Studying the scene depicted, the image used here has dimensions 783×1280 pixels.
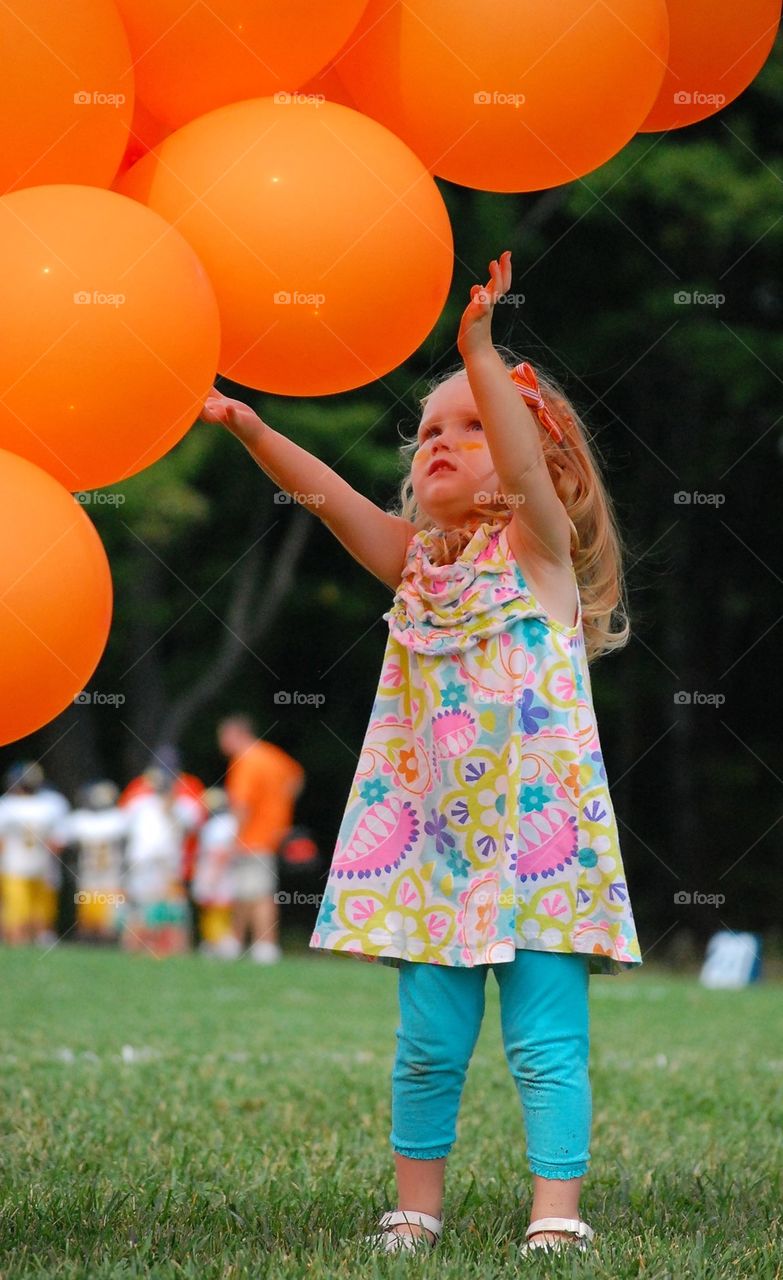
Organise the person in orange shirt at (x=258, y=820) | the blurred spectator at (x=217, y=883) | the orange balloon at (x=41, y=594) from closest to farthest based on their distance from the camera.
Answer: the orange balloon at (x=41, y=594) → the person in orange shirt at (x=258, y=820) → the blurred spectator at (x=217, y=883)

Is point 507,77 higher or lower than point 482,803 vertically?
higher

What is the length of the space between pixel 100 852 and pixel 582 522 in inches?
424

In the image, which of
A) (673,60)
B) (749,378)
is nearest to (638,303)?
(749,378)

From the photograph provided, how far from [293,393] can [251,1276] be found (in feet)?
4.77

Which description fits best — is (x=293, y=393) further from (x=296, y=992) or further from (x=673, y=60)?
(x=296, y=992)

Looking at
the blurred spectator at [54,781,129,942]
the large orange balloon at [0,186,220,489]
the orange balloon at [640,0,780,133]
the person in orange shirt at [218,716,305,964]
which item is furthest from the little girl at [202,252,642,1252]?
the blurred spectator at [54,781,129,942]

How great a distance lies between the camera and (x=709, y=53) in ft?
10.4

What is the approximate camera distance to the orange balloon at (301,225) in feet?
8.79

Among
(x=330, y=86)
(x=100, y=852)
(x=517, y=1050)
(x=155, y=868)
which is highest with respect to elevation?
(x=330, y=86)

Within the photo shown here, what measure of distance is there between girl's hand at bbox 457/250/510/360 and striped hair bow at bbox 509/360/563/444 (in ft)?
0.84

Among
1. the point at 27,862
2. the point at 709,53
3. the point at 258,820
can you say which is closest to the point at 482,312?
the point at 709,53

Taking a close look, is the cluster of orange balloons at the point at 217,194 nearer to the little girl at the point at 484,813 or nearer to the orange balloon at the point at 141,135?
the orange balloon at the point at 141,135

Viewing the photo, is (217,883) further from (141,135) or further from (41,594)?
(41,594)

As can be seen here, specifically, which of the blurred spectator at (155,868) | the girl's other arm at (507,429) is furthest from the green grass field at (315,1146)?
the blurred spectator at (155,868)
